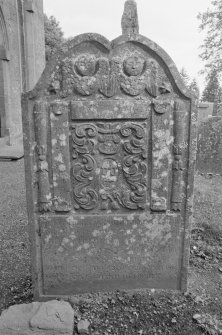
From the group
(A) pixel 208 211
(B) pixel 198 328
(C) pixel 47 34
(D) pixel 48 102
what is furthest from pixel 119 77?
(C) pixel 47 34

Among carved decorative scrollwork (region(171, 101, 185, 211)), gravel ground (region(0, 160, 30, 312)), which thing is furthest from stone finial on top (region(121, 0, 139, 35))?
gravel ground (region(0, 160, 30, 312))

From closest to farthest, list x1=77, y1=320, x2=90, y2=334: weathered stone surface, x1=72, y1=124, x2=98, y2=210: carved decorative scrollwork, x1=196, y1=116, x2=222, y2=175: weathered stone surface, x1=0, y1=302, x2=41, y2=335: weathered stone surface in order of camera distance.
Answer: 1. x1=0, y1=302, x2=41, y2=335: weathered stone surface
2. x1=77, y1=320, x2=90, y2=334: weathered stone surface
3. x1=72, y1=124, x2=98, y2=210: carved decorative scrollwork
4. x1=196, y1=116, x2=222, y2=175: weathered stone surface

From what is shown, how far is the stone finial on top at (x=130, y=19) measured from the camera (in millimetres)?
2383

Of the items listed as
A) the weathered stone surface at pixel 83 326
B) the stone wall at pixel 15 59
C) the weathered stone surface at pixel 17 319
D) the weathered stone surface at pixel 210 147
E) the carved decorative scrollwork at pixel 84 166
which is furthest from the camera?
the stone wall at pixel 15 59

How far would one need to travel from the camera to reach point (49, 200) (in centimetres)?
258

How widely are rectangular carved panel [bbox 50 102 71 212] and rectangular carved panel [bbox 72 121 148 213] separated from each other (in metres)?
0.06

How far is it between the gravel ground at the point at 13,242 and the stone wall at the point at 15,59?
4.98 metres

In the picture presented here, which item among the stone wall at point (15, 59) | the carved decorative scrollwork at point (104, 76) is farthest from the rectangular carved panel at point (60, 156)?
the stone wall at point (15, 59)

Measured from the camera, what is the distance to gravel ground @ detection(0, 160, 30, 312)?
3.05 meters

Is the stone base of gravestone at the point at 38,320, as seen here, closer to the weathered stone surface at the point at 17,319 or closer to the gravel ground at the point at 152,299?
the weathered stone surface at the point at 17,319

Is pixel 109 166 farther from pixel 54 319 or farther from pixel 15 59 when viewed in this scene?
pixel 15 59

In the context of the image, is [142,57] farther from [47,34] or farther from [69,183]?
[47,34]

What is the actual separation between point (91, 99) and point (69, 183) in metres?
0.74

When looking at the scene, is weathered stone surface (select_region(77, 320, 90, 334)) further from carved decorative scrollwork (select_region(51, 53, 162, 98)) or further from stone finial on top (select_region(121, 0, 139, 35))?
stone finial on top (select_region(121, 0, 139, 35))
